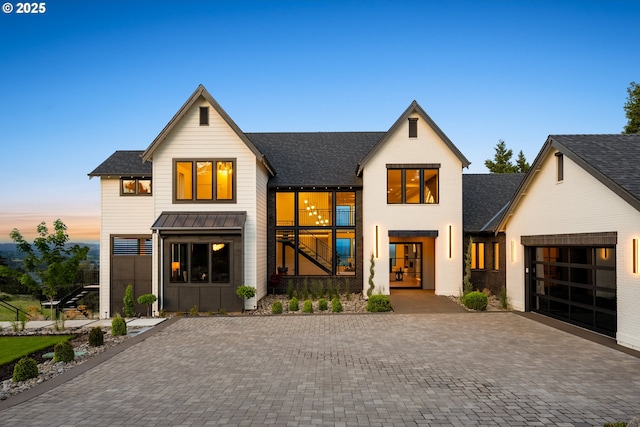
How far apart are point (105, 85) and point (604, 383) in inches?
1063

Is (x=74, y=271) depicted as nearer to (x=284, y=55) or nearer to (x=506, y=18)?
(x=284, y=55)

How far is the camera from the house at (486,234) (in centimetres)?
1851

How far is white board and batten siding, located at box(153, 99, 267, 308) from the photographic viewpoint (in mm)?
16656

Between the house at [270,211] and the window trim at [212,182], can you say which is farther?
the window trim at [212,182]

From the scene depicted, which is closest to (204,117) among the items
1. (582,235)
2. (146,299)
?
(146,299)

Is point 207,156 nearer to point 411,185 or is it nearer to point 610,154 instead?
point 411,185

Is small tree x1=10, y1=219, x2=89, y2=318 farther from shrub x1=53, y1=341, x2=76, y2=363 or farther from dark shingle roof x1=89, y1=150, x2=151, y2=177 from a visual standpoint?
shrub x1=53, y1=341, x2=76, y2=363

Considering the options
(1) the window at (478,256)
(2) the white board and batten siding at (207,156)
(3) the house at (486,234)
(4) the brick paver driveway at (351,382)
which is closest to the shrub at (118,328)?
(4) the brick paver driveway at (351,382)

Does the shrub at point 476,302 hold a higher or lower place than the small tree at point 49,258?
lower

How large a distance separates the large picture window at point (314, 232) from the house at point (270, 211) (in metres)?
0.06

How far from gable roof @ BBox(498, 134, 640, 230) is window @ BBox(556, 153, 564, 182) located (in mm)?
336

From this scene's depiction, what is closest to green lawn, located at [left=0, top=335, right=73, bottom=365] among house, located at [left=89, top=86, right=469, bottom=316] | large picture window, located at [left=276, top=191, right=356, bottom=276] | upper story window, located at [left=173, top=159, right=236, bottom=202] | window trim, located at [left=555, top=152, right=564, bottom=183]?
house, located at [left=89, top=86, right=469, bottom=316]

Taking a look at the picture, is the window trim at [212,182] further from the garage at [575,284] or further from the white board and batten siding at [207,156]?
the garage at [575,284]

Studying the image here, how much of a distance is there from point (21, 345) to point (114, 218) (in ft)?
27.6
